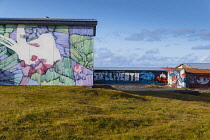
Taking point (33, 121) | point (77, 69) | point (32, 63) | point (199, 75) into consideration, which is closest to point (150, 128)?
point (33, 121)

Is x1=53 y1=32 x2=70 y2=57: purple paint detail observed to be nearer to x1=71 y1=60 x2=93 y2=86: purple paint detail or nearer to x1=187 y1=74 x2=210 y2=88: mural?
x1=71 y1=60 x2=93 y2=86: purple paint detail

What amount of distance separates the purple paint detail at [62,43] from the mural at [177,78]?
22565 millimetres

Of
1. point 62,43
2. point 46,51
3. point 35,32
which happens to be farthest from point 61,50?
point 35,32

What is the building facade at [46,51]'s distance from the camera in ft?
72.9

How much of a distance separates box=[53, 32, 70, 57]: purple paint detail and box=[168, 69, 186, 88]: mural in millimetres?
22565

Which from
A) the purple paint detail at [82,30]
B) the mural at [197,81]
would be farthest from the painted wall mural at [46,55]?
the mural at [197,81]

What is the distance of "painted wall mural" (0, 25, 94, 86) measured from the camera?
22.2 m

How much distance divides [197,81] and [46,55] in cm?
2604

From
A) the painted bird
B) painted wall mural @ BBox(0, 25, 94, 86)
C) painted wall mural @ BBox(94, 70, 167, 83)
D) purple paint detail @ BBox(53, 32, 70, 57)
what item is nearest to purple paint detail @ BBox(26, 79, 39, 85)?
painted wall mural @ BBox(0, 25, 94, 86)

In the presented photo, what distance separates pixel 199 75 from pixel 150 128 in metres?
31.9

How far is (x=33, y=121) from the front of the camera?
32.9 feet

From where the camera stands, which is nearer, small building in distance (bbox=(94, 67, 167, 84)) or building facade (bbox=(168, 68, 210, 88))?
building facade (bbox=(168, 68, 210, 88))

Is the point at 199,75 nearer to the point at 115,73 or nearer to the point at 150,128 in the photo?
the point at 115,73

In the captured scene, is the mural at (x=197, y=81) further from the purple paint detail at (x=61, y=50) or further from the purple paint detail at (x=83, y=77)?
the purple paint detail at (x=61, y=50)
